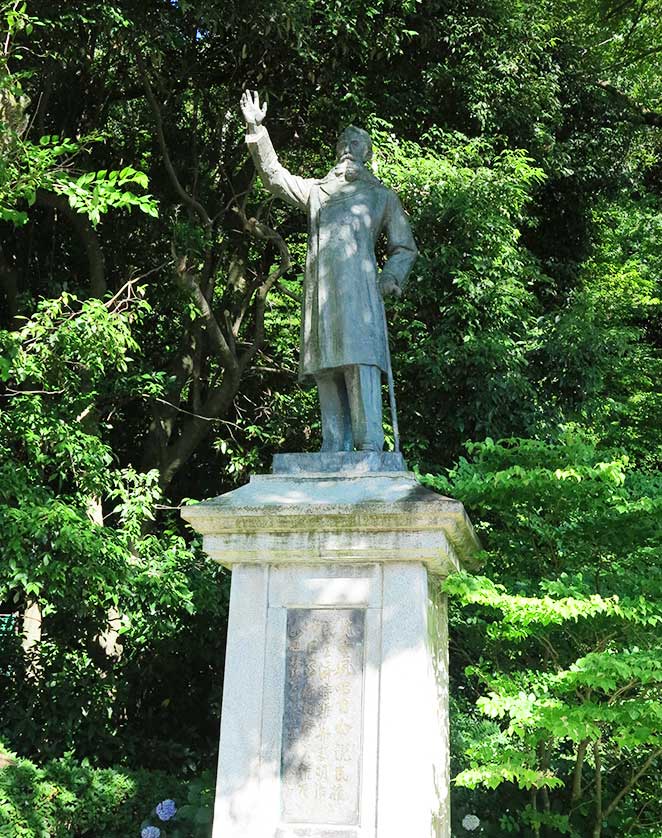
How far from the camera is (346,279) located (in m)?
5.45

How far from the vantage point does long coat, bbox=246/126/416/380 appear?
5.38 meters

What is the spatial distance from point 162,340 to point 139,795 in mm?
5343

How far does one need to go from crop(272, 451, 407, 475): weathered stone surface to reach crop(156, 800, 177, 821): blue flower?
303 centimetres

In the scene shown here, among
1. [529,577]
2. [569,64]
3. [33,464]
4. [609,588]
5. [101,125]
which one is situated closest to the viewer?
[609,588]

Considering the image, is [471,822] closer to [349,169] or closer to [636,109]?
[349,169]

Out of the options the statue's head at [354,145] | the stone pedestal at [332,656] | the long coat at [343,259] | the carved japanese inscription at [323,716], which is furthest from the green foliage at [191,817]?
the statue's head at [354,145]

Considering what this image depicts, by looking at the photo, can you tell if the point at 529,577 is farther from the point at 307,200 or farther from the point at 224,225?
the point at 224,225

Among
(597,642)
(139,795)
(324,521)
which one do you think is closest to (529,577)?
(597,642)

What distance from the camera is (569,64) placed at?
38.9 ft

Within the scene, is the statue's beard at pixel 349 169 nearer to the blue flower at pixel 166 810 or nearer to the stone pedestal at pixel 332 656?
the stone pedestal at pixel 332 656

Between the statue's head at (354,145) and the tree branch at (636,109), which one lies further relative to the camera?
the tree branch at (636,109)

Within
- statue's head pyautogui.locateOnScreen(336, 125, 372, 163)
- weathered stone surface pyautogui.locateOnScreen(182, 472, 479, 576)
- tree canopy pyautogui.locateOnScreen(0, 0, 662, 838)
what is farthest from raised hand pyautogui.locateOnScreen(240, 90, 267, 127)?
weathered stone surface pyautogui.locateOnScreen(182, 472, 479, 576)

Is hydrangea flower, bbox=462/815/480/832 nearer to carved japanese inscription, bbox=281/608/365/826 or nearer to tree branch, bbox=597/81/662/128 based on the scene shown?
carved japanese inscription, bbox=281/608/365/826

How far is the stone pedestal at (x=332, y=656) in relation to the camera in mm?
4555
